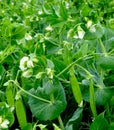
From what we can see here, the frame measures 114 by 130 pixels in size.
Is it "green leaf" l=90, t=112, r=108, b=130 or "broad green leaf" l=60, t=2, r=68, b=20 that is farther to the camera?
"broad green leaf" l=60, t=2, r=68, b=20

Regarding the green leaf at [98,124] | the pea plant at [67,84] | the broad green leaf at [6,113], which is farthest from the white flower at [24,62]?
the green leaf at [98,124]

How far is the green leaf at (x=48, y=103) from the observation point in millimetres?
966

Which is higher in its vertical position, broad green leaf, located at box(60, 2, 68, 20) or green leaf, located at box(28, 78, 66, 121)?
broad green leaf, located at box(60, 2, 68, 20)

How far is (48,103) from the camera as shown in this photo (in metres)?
1.02

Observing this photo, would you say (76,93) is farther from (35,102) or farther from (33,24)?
(33,24)

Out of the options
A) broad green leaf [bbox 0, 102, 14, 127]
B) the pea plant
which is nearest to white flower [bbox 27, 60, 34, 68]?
the pea plant

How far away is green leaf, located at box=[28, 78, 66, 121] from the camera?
3.17 feet

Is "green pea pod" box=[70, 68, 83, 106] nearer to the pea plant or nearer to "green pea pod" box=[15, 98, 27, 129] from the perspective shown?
the pea plant

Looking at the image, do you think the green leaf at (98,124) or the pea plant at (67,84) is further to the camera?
the pea plant at (67,84)

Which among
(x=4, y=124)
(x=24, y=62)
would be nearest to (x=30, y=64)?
(x=24, y=62)

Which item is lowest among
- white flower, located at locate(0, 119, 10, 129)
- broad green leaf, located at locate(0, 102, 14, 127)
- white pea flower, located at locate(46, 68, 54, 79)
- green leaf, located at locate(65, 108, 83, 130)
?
green leaf, located at locate(65, 108, 83, 130)

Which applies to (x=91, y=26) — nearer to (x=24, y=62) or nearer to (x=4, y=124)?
(x=24, y=62)

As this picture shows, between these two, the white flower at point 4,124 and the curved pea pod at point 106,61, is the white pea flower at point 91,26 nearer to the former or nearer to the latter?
the curved pea pod at point 106,61

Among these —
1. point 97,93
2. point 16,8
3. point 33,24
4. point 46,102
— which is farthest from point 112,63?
point 16,8
